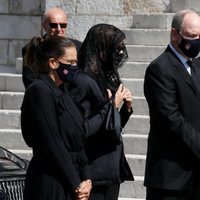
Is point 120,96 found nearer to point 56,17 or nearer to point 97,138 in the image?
point 97,138

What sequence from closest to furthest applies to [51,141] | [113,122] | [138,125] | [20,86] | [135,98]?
[51,141], [113,122], [138,125], [135,98], [20,86]

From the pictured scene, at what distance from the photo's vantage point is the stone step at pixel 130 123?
10023mm

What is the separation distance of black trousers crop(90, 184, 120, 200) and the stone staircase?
9.22ft

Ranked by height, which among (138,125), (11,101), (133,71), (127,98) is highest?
(127,98)

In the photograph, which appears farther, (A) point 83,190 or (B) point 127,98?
(B) point 127,98

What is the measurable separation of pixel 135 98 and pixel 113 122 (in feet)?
13.4

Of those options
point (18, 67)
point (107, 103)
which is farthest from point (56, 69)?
point (18, 67)

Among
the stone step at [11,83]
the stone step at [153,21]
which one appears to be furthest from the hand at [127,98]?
the stone step at [153,21]

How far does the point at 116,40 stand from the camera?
655cm

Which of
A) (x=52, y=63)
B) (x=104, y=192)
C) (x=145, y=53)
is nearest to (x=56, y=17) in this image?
(x=145, y=53)

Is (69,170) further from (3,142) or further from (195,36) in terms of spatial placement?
(3,142)

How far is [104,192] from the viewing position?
6.32 m

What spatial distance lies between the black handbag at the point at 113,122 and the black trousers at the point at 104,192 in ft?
1.00

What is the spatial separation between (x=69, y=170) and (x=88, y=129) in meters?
0.59
